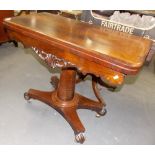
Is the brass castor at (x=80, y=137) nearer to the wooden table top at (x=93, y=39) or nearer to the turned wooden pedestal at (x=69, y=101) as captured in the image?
the turned wooden pedestal at (x=69, y=101)

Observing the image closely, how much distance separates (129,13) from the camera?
154 cm

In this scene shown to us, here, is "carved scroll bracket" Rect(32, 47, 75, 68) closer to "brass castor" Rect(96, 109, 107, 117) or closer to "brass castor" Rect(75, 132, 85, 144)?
"brass castor" Rect(75, 132, 85, 144)

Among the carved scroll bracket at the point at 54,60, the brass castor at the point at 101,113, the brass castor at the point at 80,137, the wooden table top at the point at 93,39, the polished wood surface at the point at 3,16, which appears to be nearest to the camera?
the wooden table top at the point at 93,39

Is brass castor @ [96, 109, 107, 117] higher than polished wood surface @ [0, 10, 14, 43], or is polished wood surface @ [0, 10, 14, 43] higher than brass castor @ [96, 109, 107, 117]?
polished wood surface @ [0, 10, 14, 43]

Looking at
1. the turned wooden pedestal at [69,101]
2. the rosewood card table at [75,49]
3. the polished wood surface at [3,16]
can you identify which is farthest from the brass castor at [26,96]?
the polished wood surface at [3,16]

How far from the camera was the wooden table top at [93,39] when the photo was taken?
37.8 inches

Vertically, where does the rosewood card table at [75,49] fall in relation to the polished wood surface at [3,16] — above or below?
above

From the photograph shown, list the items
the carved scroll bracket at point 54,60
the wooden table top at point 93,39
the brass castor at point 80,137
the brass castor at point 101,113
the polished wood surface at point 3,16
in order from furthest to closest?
the polished wood surface at point 3,16 → the brass castor at point 101,113 → the brass castor at point 80,137 → the carved scroll bracket at point 54,60 → the wooden table top at point 93,39

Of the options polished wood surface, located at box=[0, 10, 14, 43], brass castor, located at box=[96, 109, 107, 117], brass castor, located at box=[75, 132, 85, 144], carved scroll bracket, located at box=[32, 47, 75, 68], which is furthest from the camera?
polished wood surface, located at box=[0, 10, 14, 43]

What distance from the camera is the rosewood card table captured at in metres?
0.96

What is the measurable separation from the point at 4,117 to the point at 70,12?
4.97ft

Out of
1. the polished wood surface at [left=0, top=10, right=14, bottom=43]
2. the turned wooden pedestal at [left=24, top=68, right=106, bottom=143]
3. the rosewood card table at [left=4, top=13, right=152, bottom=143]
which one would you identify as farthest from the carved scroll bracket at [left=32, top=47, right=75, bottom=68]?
the polished wood surface at [left=0, top=10, right=14, bottom=43]
